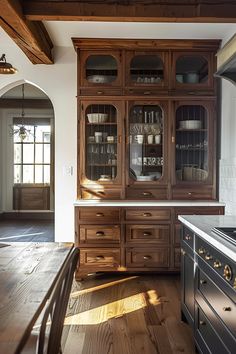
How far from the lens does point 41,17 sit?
2.93m

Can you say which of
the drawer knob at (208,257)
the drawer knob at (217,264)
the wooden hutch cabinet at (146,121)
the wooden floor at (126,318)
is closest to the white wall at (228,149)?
the wooden hutch cabinet at (146,121)

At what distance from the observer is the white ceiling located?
11.7 feet

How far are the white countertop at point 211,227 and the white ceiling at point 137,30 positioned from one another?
202 cm

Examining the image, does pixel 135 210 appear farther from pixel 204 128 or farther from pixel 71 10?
pixel 71 10

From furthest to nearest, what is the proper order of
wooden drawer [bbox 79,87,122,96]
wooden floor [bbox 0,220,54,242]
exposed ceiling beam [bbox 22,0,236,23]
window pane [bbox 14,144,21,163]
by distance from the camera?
window pane [bbox 14,144,21,163], wooden floor [bbox 0,220,54,242], wooden drawer [bbox 79,87,122,96], exposed ceiling beam [bbox 22,0,236,23]

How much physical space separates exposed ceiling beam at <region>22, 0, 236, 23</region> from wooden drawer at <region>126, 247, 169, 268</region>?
2218mm

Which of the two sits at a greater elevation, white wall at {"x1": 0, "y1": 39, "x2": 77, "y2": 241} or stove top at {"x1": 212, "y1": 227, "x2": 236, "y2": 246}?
white wall at {"x1": 0, "y1": 39, "x2": 77, "y2": 241}

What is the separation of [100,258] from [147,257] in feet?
1.61

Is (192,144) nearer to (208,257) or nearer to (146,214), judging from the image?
(146,214)

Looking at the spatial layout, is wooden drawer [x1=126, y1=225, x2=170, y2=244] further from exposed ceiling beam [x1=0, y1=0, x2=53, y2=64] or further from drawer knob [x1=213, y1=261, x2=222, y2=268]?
exposed ceiling beam [x1=0, y1=0, x2=53, y2=64]

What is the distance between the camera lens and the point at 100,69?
3998 mm

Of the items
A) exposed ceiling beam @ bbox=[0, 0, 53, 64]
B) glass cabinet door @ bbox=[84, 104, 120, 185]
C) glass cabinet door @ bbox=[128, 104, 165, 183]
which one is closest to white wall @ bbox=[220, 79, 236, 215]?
glass cabinet door @ bbox=[128, 104, 165, 183]

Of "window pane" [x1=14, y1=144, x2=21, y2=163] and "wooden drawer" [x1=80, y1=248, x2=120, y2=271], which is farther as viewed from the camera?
"window pane" [x1=14, y1=144, x2=21, y2=163]

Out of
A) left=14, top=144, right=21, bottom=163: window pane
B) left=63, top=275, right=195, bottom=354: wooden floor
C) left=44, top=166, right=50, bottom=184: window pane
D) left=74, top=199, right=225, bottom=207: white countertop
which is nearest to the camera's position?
left=63, top=275, right=195, bottom=354: wooden floor
